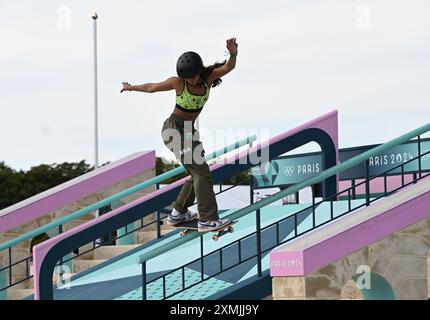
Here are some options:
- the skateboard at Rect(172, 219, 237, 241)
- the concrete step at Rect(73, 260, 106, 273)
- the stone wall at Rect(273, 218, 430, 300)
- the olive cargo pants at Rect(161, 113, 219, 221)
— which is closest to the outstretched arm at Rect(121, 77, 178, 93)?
the olive cargo pants at Rect(161, 113, 219, 221)

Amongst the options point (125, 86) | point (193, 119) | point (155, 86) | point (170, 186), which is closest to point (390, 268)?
point (193, 119)

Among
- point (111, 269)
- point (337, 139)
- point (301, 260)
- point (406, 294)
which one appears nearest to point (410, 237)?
point (406, 294)

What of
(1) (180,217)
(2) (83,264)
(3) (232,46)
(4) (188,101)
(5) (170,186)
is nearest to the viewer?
(3) (232,46)

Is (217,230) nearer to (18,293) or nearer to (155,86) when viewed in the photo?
(155,86)

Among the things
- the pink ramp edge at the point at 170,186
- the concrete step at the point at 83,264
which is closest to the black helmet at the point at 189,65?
the pink ramp edge at the point at 170,186

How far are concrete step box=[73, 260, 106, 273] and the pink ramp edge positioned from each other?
2655 millimetres

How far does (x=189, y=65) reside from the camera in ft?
35.4

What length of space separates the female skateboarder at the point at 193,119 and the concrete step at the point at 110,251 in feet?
18.6

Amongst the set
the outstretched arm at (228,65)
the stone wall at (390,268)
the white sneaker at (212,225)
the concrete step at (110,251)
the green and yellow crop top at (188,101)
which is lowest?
the stone wall at (390,268)

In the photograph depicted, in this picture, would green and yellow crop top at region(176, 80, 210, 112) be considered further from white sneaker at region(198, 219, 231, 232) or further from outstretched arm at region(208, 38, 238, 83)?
white sneaker at region(198, 219, 231, 232)

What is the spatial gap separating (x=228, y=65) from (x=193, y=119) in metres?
0.62

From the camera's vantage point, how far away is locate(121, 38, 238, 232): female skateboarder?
425 inches

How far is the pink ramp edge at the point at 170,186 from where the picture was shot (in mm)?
13180

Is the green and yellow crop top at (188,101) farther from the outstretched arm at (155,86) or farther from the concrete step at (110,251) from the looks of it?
the concrete step at (110,251)
